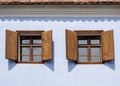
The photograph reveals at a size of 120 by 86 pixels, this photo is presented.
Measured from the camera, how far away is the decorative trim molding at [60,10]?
20.0m

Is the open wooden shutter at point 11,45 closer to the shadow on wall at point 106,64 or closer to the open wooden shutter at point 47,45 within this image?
the open wooden shutter at point 47,45

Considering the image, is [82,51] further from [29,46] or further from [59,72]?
[29,46]

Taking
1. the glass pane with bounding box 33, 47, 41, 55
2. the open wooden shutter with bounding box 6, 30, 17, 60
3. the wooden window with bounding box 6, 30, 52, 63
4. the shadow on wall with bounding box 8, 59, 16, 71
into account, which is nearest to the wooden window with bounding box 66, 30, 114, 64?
the wooden window with bounding box 6, 30, 52, 63

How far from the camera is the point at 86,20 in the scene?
20094 millimetres

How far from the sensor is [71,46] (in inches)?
773

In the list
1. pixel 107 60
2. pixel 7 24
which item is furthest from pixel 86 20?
pixel 7 24

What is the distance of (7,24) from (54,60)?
2.26m

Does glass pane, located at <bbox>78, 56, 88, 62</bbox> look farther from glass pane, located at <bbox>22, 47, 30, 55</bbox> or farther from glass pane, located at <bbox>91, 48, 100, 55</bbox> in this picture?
glass pane, located at <bbox>22, 47, 30, 55</bbox>

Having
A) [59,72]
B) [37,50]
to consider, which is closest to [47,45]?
[37,50]

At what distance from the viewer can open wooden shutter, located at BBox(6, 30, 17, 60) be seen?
1958 cm

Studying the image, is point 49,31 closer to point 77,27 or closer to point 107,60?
point 77,27

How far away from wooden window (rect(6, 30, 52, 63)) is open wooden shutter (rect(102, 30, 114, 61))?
6.55 feet

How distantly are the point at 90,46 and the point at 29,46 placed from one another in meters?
2.30

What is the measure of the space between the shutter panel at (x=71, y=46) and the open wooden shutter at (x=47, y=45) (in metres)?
0.63
